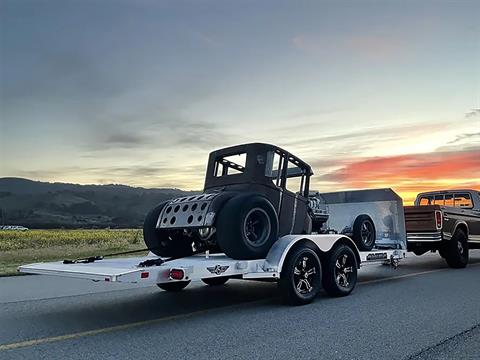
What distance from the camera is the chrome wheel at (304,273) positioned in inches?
300

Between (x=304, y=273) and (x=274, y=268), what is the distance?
0.74 metres

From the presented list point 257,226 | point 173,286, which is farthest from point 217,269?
point 173,286

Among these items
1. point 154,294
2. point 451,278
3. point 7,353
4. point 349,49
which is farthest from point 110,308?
point 349,49

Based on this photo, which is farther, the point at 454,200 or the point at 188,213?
the point at 454,200

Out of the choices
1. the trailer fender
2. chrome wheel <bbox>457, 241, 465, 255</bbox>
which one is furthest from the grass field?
chrome wheel <bbox>457, 241, 465, 255</bbox>

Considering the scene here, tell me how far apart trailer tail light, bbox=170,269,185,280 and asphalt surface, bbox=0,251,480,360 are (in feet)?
1.93

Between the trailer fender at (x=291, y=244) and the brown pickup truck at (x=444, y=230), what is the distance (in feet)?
15.4

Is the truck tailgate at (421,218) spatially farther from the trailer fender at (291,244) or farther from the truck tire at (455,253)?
the trailer fender at (291,244)

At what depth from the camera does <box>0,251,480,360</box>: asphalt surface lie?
520cm

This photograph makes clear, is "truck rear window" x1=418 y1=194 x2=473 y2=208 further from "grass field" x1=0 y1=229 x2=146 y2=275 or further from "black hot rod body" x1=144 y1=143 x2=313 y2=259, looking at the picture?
"grass field" x1=0 y1=229 x2=146 y2=275

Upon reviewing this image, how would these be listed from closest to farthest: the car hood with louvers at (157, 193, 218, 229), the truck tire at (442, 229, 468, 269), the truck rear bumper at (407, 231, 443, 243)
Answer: the car hood with louvers at (157, 193, 218, 229) < the truck rear bumper at (407, 231, 443, 243) < the truck tire at (442, 229, 468, 269)

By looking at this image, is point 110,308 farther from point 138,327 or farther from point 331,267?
point 331,267

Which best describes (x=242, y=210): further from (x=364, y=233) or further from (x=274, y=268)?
(x=364, y=233)

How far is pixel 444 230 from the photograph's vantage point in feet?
42.0
